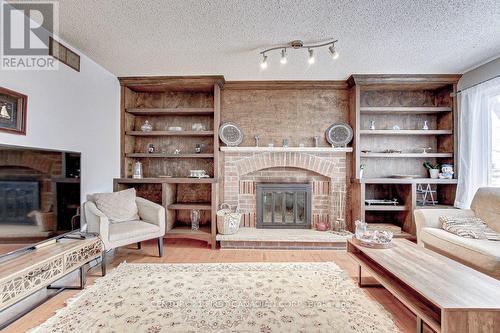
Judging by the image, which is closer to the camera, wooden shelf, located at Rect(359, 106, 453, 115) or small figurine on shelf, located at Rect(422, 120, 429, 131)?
wooden shelf, located at Rect(359, 106, 453, 115)

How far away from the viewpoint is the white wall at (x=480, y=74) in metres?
2.90

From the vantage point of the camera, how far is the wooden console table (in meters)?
Answer: 1.56

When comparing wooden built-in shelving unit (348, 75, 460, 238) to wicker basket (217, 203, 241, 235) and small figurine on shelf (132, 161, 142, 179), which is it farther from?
small figurine on shelf (132, 161, 142, 179)

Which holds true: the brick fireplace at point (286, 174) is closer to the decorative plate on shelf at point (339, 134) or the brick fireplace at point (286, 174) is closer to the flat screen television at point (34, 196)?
the decorative plate on shelf at point (339, 134)

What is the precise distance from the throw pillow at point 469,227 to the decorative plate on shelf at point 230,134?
2751 mm

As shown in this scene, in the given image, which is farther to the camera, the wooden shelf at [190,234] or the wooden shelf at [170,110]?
the wooden shelf at [170,110]

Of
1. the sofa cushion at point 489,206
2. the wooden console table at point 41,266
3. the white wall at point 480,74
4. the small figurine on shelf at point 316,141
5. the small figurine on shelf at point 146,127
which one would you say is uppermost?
the white wall at point 480,74

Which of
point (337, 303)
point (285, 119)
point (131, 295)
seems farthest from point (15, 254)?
point (285, 119)

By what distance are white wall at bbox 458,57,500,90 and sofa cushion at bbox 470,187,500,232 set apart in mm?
1430

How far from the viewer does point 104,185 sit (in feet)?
10.7

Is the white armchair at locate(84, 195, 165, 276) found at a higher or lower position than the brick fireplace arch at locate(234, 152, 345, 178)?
lower

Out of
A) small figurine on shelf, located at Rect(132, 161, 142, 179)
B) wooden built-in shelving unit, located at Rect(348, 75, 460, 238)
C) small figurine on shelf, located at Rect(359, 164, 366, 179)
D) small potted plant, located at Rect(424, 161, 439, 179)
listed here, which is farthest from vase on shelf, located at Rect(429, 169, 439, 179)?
small figurine on shelf, located at Rect(132, 161, 142, 179)

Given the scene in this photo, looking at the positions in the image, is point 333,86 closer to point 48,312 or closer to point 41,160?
point 41,160

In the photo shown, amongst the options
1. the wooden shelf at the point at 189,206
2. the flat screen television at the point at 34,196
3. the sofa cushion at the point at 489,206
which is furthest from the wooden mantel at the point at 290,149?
the flat screen television at the point at 34,196
